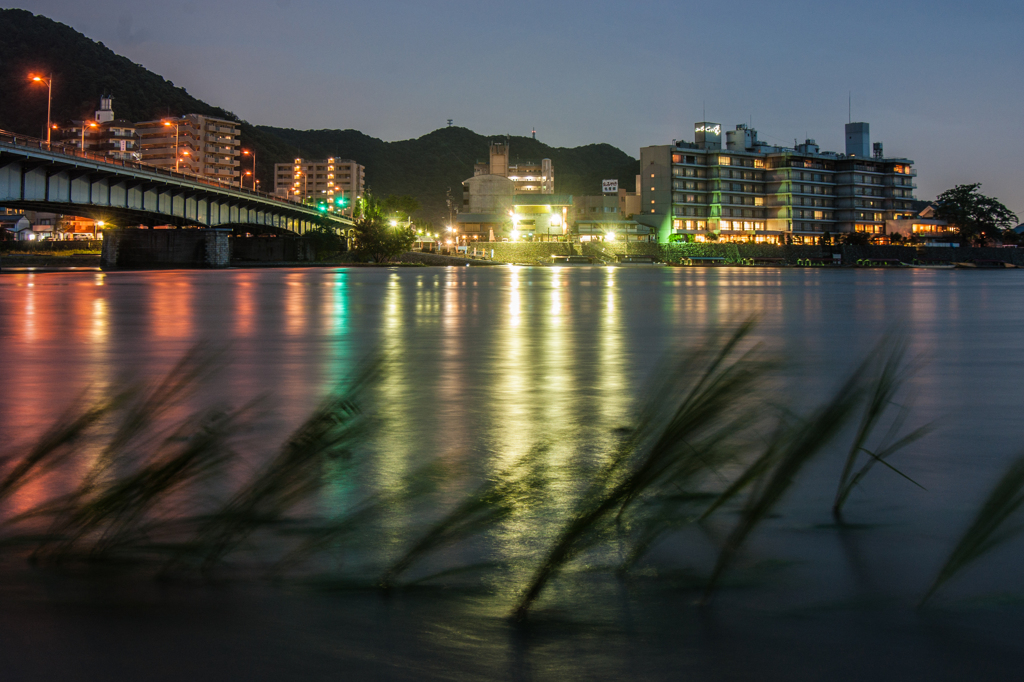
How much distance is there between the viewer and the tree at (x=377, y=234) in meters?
97.6

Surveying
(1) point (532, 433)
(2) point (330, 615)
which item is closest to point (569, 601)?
(2) point (330, 615)

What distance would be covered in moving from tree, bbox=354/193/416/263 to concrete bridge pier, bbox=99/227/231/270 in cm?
2361

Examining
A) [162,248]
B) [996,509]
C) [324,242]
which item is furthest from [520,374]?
[324,242]

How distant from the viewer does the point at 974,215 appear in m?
156

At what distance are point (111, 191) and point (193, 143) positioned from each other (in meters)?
136

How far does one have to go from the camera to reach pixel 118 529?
296 cm

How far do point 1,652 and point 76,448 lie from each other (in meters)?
2.42

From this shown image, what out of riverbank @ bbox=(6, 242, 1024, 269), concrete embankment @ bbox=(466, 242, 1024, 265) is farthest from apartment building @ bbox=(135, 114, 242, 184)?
riverbank @ bbox=(6, 242, 1024, 269)

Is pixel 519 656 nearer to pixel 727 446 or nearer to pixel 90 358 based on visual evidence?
pixel 727 446

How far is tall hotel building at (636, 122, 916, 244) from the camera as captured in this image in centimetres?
14175

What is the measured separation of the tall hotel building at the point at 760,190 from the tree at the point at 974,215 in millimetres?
8032

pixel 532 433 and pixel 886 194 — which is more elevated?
pixel 886 194

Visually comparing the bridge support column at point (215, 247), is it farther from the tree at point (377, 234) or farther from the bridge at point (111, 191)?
the tree at point (377, 234)

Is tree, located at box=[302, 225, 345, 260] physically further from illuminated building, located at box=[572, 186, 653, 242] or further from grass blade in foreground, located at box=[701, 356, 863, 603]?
grass blade in foreground, located at box=[701, 356, 863, 603]
